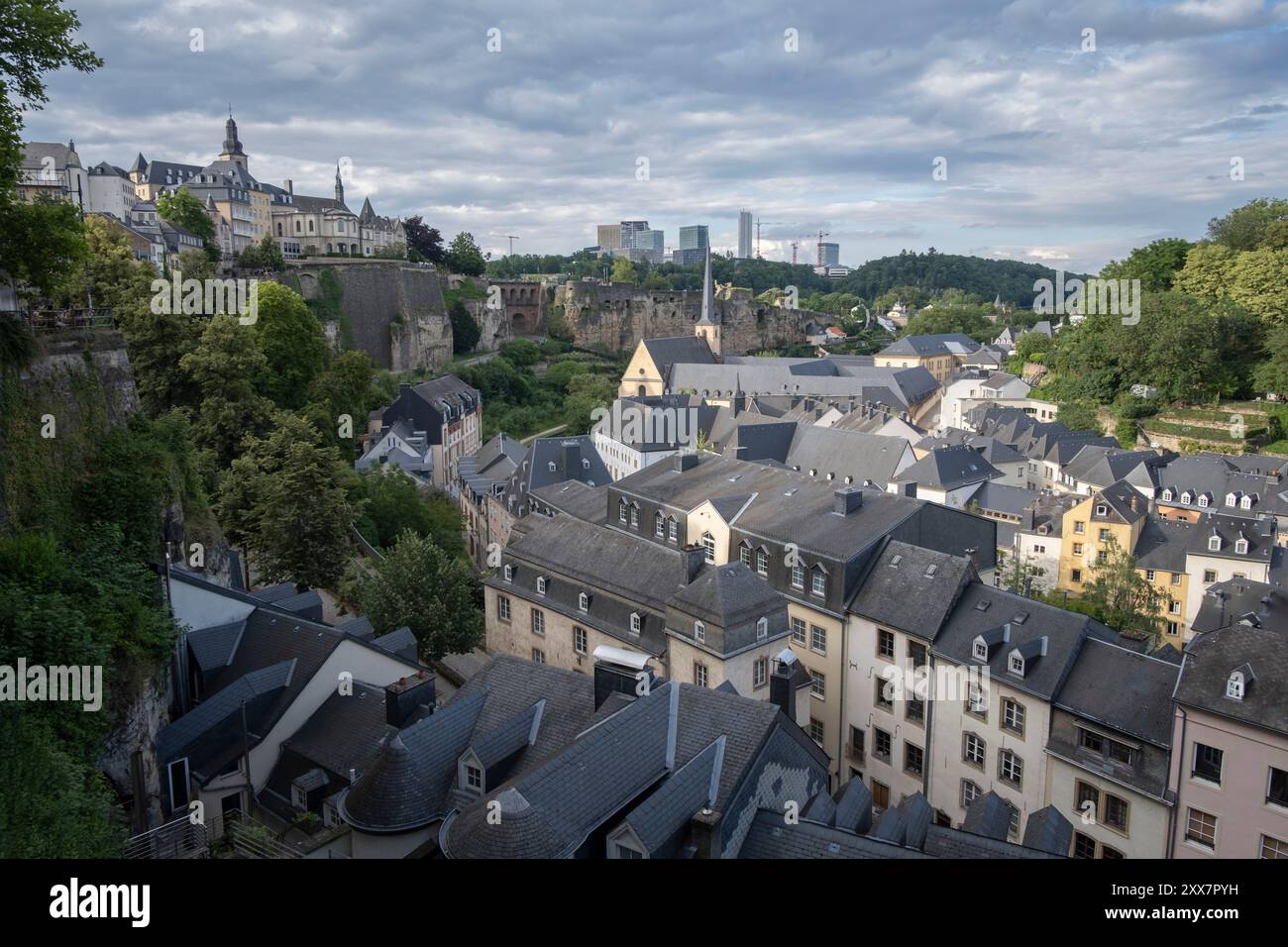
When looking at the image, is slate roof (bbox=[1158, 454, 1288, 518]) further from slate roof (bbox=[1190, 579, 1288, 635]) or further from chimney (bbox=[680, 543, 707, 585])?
chimney (bbox=[680, 543, 707, 585])

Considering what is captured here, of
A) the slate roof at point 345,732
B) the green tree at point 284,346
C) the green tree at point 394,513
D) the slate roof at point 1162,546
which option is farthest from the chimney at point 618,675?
the slate roof at point 1162,546

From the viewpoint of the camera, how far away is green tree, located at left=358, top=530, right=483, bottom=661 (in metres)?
22.1

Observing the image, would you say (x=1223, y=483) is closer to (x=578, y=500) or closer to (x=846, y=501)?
(x=846, y=501)

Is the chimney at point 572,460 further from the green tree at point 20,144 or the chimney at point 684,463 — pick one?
the green tree at point 20,144

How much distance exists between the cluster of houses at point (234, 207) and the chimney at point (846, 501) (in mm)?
42007

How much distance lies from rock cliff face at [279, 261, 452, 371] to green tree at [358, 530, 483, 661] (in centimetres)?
3532

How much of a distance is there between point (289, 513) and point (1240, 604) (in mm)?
Result: 26833

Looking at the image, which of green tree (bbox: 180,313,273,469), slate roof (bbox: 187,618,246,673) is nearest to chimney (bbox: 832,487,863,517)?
slate roof (bbox: 187,618,246,673)

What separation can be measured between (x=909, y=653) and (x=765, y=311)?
325ft

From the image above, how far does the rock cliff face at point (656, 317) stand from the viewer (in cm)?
9762
